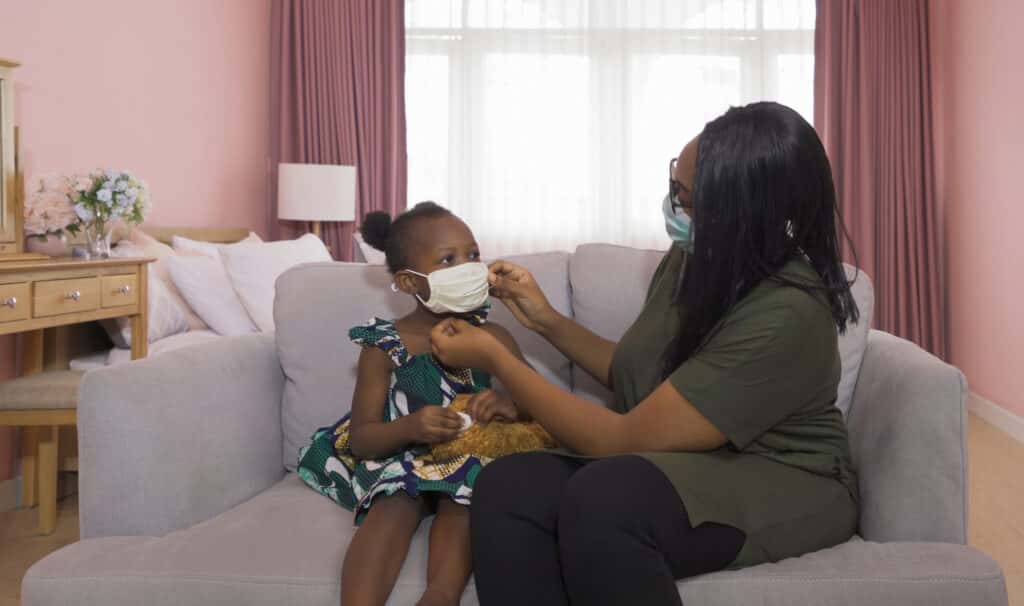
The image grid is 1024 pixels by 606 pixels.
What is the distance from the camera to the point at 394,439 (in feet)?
5.07

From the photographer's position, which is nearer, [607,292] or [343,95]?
[607,292]

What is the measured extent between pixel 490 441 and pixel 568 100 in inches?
170

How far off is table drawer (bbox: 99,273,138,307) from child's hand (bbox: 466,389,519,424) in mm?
1703

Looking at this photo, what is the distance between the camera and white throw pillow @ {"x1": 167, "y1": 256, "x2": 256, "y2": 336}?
3.46m

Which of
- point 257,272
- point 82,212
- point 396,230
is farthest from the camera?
point 257,272

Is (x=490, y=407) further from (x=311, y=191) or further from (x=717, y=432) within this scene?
(x=311, y=191)

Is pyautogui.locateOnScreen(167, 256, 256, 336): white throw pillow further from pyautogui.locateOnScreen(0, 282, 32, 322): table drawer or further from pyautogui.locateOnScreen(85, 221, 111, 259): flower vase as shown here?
pyautogui.locateOnScreen(0, 282, 32, 322): table drawer

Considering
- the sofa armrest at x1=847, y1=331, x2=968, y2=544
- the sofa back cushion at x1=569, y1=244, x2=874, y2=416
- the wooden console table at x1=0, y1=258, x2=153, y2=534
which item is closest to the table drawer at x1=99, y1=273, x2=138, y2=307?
the wooden console table at x1=0, y1=258, x2=153, y2=534

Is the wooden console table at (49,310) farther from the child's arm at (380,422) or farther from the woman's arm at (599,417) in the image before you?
the woman's arm at (599,417)

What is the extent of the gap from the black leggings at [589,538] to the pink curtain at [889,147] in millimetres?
4412

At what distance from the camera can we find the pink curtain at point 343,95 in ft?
18.3

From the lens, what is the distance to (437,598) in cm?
132

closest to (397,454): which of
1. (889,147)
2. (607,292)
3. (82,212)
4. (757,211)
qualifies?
(607,292)

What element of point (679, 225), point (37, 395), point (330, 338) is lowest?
point (37, 395)
